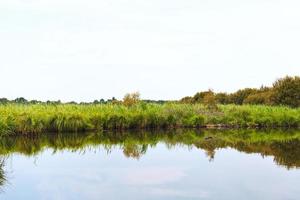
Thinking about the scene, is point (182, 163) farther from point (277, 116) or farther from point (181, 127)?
point (277, 116)

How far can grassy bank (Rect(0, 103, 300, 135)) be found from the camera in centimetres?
2012

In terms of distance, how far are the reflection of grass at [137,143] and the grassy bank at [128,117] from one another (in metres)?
0.76

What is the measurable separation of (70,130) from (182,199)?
527 inches

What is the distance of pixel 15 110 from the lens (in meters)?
21.1

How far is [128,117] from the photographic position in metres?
24.0

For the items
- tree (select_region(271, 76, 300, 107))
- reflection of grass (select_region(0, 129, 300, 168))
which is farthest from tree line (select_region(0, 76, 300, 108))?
reflection of grass (select_region(0, 129, 300, 168))

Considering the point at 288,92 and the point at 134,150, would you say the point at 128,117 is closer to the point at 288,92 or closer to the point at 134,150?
the point at 134,150

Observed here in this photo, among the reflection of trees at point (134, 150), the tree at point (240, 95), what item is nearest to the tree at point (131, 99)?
the reflection of trees at point (134, 150)

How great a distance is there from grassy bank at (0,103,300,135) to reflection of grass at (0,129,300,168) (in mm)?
761

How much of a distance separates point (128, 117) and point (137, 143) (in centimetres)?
633

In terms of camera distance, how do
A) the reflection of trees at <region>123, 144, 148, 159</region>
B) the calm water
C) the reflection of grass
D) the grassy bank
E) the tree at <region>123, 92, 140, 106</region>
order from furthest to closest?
the tree at <region>123, 92, 140, 106</region>, the grassy bank, the reflection of grass, the reflection of trees at <region>123, 144, 148, 159</region>, the calm water

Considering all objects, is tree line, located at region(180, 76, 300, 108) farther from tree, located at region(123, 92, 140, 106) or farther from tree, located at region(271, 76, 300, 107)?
tree, located at region(123, 92, 140, 106)

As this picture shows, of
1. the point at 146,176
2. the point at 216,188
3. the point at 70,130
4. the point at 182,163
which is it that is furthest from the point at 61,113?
the point at 216,188

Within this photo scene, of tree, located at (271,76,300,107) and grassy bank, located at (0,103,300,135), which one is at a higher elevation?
tree, located at (271,76,300,107)
